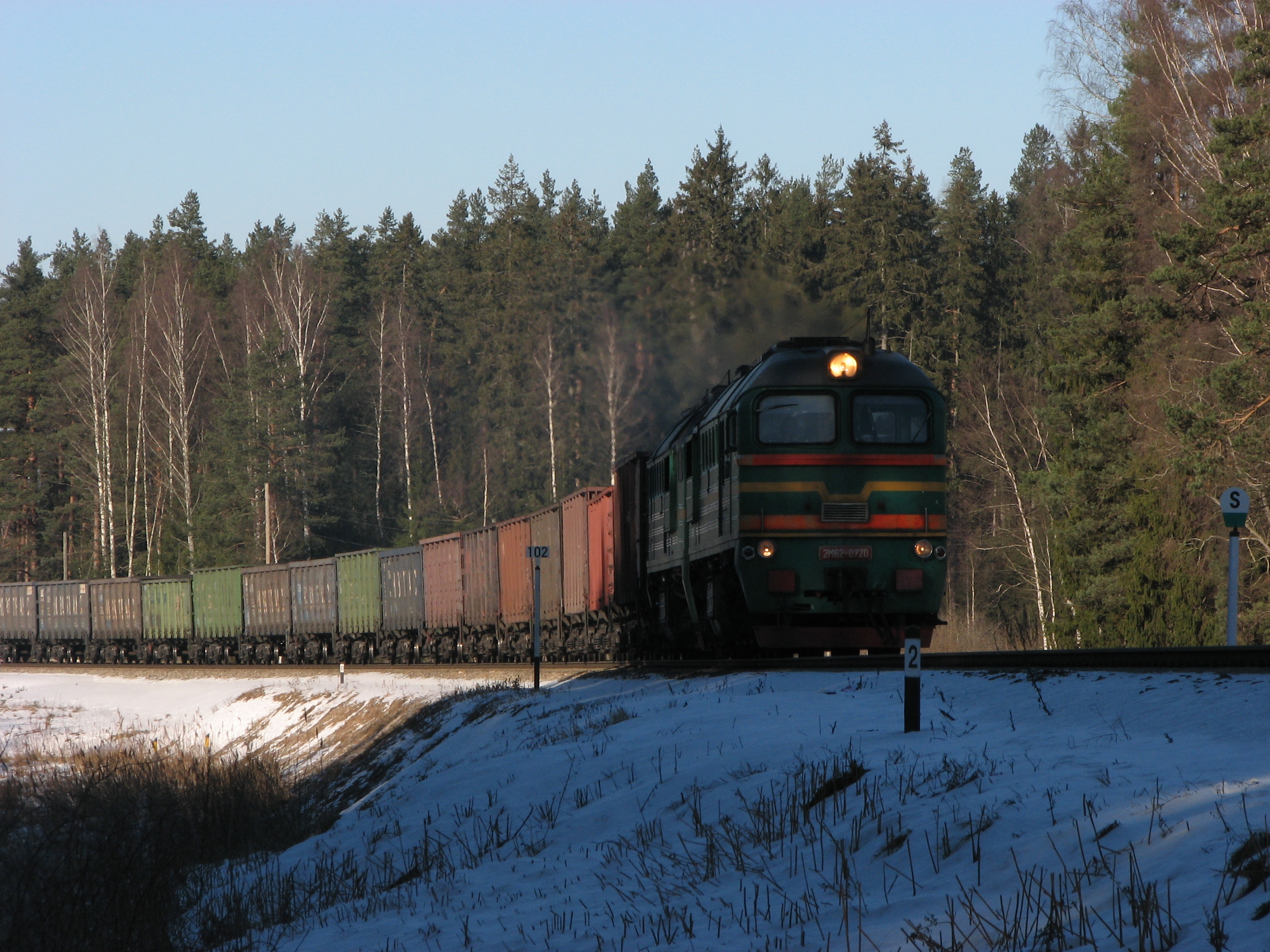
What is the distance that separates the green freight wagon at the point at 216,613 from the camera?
136 ft

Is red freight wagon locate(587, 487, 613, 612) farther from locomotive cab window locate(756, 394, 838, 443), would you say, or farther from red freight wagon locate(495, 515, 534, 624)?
locomotive cab window locate(756, 394, 838, 443)

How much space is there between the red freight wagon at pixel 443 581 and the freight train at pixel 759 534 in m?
0.67

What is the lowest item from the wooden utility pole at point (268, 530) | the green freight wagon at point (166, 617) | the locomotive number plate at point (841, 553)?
the green freight wagon at point (166, 617)

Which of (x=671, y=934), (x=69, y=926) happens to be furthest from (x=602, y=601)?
(x=671, y=934)

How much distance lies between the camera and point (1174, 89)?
27.6 m

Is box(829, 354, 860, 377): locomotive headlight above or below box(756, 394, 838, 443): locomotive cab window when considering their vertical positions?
above

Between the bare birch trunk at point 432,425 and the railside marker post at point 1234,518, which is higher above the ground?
the bare birch trunk at point 432,425

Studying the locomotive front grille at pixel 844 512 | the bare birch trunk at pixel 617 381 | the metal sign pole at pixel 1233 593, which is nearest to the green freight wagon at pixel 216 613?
the bare birch trunk at pixel 617 381

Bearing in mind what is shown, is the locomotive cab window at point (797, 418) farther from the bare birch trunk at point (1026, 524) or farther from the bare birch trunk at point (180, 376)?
the bare birch trunk at point (180, 376)

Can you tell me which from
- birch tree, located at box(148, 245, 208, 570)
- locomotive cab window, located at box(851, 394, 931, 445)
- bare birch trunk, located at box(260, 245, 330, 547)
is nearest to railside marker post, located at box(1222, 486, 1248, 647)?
locomotive cab window, located at box(851, 394, 931, 445)

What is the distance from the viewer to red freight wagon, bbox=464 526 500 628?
1168 inches

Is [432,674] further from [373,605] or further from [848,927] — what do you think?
[848,927]

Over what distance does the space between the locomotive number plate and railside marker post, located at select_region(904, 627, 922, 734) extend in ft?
18.6

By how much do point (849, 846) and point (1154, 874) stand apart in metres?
1.62
